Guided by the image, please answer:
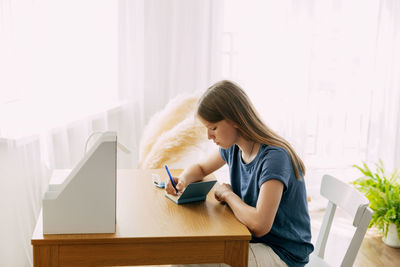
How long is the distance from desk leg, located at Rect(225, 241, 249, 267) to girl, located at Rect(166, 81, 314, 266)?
0.44ft

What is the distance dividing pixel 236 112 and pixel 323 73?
2.24 metres

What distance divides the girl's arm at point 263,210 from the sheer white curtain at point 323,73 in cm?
206

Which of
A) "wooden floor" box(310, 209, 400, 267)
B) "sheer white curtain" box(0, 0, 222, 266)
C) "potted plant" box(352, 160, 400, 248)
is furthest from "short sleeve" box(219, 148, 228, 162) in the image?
"potted plant" box(352, 160, 400, 248)

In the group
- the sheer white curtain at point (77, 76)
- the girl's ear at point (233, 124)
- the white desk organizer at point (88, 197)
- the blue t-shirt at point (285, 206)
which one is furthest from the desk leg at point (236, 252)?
the sheer white curtain at point (77, 76)

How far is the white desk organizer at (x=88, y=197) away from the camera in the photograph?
128cm

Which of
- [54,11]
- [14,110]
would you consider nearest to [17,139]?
[14,110]

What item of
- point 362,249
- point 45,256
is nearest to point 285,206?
point 45,256

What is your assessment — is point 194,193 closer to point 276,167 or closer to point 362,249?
point 276,167

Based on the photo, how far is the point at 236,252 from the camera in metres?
1.34

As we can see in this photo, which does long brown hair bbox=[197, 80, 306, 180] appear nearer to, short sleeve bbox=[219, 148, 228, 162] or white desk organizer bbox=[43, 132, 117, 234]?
short sleeve bbox=[219, 148, 228, 162]

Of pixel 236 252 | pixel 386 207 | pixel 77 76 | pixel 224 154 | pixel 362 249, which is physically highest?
pixel 77 76

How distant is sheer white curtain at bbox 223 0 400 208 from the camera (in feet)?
11.2

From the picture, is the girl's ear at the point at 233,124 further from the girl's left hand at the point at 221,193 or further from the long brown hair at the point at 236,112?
the girl's left hand at the point at 221,193

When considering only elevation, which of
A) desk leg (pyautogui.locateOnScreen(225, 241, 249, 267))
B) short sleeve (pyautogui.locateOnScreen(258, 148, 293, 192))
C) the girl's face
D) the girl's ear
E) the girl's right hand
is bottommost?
desk leg (pyautogui.locateOnScreen(225, 241, 249, 267))
